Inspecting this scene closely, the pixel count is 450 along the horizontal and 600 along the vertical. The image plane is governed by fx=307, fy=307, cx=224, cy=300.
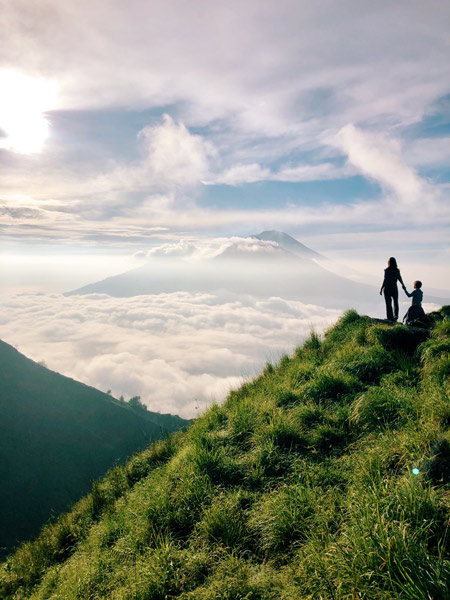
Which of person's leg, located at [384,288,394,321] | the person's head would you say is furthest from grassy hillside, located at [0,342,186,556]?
the person's head

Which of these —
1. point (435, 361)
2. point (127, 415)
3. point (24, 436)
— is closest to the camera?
point (435, 361)

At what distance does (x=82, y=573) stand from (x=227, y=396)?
227 inches

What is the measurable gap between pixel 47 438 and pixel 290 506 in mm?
130984

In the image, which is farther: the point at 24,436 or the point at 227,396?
the point at 24,436

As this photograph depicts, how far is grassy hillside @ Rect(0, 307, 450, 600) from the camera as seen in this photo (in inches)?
123

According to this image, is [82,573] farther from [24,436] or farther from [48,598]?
[24,436]

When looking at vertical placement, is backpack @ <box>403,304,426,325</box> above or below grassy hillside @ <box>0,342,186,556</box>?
above

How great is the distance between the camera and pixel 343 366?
8602 millimetres

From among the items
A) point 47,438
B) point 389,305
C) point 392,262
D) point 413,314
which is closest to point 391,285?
point 389,305

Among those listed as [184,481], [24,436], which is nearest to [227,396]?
[184,481]

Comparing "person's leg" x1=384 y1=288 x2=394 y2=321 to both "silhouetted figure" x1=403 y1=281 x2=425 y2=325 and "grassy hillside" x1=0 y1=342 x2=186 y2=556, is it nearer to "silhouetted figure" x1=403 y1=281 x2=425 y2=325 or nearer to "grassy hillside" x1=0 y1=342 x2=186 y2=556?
"silhouetted figure" x1=403 y1=281 x2=425 y2=325

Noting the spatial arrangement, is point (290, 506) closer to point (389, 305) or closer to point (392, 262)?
point (389, 305)

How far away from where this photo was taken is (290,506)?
4254 mm

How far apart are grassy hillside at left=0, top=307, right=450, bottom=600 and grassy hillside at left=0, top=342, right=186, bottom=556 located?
73767 millimetres
